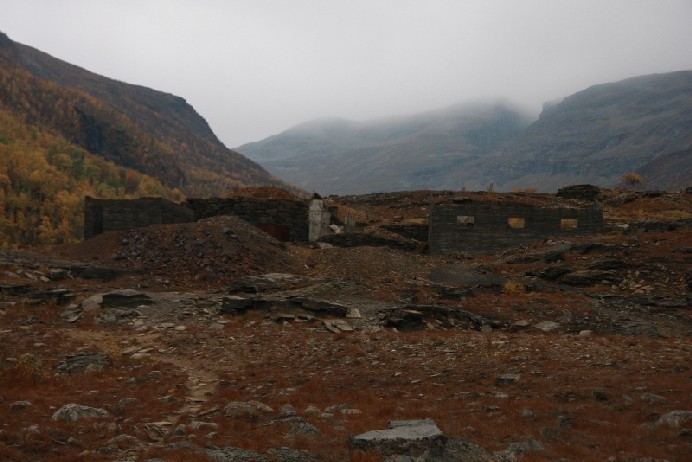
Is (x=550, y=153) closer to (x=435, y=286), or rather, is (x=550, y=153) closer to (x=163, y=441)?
(x=435, y=286)

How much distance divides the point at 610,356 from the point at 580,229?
67.1 feet

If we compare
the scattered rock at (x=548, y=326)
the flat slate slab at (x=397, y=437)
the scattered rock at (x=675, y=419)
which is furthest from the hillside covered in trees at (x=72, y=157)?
the scattered rock at (x=675, y=419)

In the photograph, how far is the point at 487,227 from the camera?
2741cm

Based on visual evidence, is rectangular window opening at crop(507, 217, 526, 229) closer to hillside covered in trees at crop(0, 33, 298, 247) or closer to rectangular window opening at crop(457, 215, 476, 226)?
rectangular window opening at crop(457, 215, 476, 226)

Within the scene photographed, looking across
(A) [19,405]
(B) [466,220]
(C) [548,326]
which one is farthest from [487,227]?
(A) [19,405]

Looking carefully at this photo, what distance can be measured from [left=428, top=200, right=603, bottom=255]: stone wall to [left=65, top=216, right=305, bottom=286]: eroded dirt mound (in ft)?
28.1

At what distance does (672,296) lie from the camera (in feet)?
53.6

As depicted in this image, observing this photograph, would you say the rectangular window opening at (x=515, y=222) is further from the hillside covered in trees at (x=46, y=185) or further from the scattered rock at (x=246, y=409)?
the hillside covered in trees at (x=46, y=185)

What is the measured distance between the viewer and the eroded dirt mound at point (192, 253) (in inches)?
799

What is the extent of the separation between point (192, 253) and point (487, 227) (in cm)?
1559

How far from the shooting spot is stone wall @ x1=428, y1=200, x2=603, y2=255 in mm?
27344

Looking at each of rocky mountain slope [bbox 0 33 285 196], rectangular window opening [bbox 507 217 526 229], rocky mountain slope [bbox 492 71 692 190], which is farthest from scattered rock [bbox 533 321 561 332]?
rocky mountain slope [bbox 0 33 285 196]

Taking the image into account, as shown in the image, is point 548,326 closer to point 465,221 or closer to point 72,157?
point 465,221

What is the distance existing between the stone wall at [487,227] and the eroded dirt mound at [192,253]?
28.1 feet
